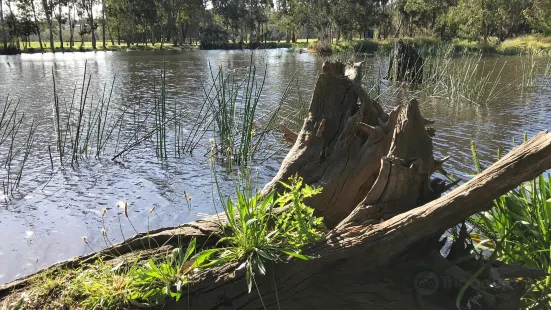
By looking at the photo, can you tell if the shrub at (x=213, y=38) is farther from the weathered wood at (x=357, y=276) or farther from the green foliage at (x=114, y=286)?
the weathered wood at (x=357, y=276)

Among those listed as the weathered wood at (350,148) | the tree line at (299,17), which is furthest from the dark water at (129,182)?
the tree line at (299,17)

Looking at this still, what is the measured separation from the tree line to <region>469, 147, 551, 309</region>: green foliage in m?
40.7

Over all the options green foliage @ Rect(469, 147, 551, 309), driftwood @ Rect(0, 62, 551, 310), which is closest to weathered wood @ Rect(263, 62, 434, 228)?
driftwood @ Rect(0, 62, 551, 310)

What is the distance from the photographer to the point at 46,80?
19.6 meters

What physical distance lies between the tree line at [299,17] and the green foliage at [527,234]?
40.7 m

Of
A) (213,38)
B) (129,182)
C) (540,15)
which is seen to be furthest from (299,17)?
(129,182)

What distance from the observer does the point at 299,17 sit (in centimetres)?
5525

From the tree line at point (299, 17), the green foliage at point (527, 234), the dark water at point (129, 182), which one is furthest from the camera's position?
the tree line at point (299, 17)

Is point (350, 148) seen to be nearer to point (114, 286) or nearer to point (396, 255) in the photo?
point (396, 255)

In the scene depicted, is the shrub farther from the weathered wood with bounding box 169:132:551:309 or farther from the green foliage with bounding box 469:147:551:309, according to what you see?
the weathered wood with bounding box 169:132:551:309

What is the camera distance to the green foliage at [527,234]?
8.15 ft

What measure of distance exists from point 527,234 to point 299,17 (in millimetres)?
55395

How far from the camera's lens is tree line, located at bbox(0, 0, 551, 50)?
40.8 m

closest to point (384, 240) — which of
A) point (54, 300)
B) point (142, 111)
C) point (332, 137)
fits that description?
point (332, 137)
